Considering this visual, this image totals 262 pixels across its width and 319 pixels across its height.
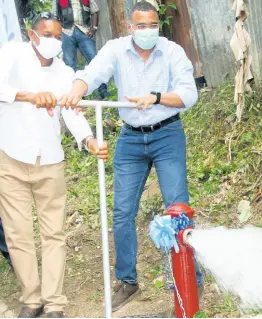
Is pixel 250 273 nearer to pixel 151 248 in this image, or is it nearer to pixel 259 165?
pixel 151 248

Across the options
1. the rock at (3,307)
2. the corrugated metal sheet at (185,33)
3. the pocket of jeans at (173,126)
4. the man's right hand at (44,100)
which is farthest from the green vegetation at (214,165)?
the man's right hand at (44,100)

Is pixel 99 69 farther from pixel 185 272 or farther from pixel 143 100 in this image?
pixel 185 272

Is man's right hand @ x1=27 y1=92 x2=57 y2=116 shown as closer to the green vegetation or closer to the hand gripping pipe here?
the hand gripping pipe

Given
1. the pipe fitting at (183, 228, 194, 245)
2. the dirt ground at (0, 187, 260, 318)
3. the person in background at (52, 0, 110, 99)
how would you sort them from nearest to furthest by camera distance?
the pipe fitting at (183, 228, 194, 245), the dirt ground at (0, 187, 260, 318), the person in background at (52, 0, 110, 99)

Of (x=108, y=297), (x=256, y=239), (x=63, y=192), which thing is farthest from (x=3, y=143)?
(x=256, y=239)

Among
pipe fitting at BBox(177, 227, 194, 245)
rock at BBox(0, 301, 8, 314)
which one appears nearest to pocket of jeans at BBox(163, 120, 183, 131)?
pipe fitting at BBox(177, 227, 194, 245)

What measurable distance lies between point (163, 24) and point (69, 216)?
346 centimetres

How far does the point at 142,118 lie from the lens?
5.30m

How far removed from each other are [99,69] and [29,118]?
0.62 metres

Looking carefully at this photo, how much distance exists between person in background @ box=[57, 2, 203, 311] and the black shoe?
12mm

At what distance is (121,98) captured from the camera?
5.45 metres

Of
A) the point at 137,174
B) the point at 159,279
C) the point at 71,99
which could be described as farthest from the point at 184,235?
the point at 159,279

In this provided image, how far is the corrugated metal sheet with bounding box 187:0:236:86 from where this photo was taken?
28.1ft

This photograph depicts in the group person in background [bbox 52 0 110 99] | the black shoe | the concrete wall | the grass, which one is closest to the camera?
the black shoe
